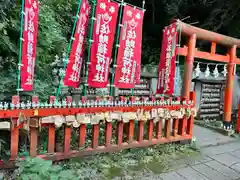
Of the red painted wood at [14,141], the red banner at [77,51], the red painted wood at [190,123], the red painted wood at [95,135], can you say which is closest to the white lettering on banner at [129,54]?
the red banner at [77,51]

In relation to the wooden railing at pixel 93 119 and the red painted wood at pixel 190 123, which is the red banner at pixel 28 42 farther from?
the red painted wood at pixel 190 123

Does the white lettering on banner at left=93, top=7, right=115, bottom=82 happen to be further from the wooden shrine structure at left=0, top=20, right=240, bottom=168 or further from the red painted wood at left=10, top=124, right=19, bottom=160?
the red painted wood at left=10, top=124, right=19, bottom=160

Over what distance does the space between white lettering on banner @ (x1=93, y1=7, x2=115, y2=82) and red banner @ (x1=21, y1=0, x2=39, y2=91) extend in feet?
4.06

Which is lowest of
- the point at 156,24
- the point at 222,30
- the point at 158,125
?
the point at 158,125

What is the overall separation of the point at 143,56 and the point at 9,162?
9.90 m

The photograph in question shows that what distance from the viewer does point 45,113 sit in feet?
10.8

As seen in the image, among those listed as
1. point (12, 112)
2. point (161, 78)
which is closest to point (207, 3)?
point (161, 78)

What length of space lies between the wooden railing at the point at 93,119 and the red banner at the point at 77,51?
57cm

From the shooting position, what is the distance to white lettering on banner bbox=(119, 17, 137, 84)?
466 cm

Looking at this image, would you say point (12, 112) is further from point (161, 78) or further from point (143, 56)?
point (143, 56)

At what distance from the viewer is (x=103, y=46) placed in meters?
4.24

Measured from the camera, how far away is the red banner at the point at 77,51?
3.91 metres

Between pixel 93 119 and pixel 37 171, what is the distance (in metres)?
1.26

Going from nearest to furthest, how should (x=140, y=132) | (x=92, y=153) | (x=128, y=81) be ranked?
(x=92, y=153), (x=140, y=132), (x=128, y=81)
